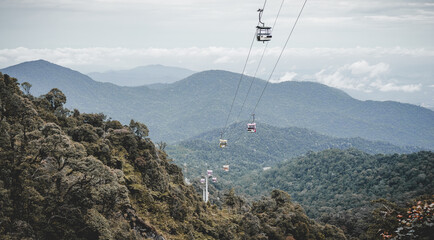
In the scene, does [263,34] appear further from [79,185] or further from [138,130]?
[138,130]

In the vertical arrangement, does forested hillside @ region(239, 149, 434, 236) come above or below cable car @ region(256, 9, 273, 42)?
below

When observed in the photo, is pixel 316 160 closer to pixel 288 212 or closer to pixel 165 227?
pixel 288 212

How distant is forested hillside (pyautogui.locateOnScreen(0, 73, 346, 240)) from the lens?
47.0 ft

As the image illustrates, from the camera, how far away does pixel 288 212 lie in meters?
40.5

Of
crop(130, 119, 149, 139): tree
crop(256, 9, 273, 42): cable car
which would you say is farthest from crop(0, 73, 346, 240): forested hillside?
crop(256, 9, 273, 42): cable car

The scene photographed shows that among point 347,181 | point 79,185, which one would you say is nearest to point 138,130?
point 79,185

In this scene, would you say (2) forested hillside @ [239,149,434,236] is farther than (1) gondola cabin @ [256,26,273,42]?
Yes

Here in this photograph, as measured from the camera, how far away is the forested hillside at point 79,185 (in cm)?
1434

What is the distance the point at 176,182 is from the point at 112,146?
10.1 m

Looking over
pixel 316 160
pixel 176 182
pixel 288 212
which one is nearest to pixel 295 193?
pixel 316 160

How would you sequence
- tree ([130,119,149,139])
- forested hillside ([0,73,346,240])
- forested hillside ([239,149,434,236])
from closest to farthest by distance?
forested hillside ([0,73,346,240]), tree ([130,119,149,139]), forested hillside ([239,149,434,236])

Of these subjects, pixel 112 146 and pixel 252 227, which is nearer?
pixel 112 146

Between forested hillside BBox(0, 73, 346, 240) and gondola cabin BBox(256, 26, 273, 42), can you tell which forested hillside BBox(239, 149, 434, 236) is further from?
gondola cabin BBox(256, 26, 273, 42)

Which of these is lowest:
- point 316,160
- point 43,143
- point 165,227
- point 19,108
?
point 316,160
